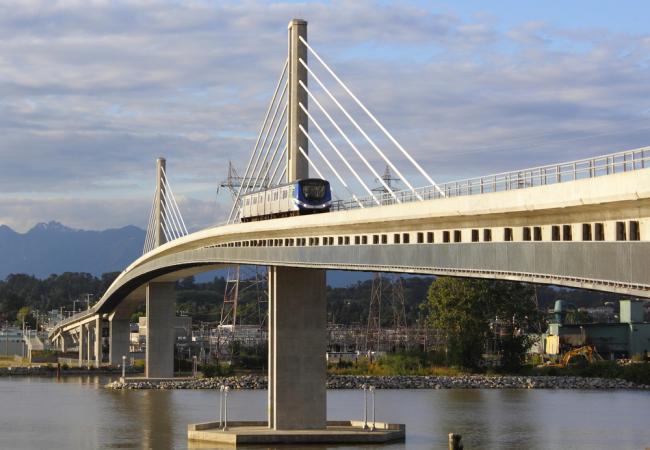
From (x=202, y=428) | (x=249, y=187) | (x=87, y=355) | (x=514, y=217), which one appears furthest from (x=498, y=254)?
(x=87, y=355)

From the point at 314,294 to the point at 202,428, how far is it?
23.9 feet

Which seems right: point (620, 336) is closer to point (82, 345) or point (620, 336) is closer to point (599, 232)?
point (82, 345)

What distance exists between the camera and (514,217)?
105 ft

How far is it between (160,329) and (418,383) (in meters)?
21.5

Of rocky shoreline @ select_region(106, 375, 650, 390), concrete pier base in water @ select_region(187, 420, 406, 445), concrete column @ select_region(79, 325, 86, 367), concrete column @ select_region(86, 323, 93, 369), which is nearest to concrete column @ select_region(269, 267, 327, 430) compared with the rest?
concrete pier base in water @ select_region(187, 420, 406, 445)

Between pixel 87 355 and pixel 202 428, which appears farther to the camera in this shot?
pixel 87 355

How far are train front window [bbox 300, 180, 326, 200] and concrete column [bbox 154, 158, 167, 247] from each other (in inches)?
2404

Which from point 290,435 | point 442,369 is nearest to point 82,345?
point 442,369

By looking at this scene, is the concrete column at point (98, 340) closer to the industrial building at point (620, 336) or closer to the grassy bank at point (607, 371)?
the industrial building at point (620, 336)

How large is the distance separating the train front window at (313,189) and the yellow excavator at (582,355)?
65.6 metres

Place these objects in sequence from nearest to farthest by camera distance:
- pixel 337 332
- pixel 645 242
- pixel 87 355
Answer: pixel 645 242 < pixel 87 355 < pixel 337 332

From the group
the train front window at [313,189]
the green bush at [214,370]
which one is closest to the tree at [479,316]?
the green bush at [214,370]

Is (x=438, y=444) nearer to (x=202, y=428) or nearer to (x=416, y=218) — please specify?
(x=202, y=428)

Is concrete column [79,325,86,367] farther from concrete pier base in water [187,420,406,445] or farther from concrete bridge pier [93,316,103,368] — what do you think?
concrete pier base in water [187,420,406,445]
